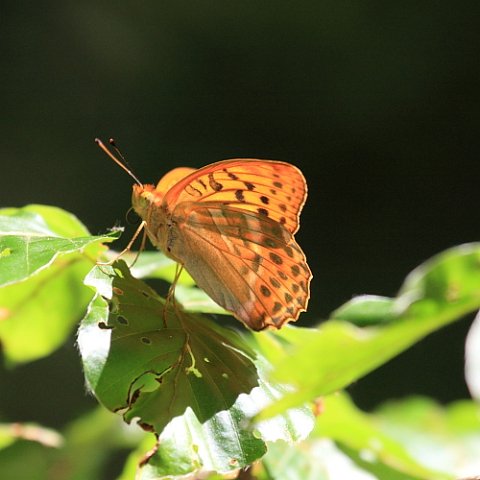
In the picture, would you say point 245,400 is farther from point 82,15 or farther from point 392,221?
point 82,15

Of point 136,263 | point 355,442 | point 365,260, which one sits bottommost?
point 365,260

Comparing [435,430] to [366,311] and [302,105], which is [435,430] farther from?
[302,105]

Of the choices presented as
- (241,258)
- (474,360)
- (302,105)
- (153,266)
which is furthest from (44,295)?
(302,105)

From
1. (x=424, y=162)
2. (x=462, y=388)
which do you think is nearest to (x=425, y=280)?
(x=462, y=388)

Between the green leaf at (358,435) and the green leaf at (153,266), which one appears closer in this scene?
the green leaf at (358,435)

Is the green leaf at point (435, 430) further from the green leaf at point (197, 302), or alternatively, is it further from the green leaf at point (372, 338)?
the green leaf at point (372, 338)

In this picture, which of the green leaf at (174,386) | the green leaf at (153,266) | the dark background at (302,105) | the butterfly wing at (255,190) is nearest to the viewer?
the green leaf at (174,386)

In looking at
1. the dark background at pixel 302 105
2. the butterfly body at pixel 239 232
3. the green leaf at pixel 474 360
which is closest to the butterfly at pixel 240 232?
the butterfly body at pixel 239 232
